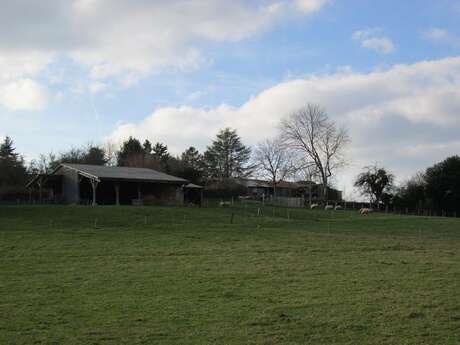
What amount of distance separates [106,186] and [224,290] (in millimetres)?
44160

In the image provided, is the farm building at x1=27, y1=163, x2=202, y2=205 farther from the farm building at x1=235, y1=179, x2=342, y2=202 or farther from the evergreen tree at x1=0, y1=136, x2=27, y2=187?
the farm building at x1=235, y1=179, x2=342, y2=202

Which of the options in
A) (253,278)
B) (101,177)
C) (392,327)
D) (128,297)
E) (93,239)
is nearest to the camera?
(392,327)

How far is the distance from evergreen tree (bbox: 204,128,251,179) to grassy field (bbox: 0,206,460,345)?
7461cm

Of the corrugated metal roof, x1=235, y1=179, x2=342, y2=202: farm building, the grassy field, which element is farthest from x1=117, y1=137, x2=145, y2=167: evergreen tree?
the grassy field

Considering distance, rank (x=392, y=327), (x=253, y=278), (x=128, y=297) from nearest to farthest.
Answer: (x=392, y=327)
(x=128, y=297)
(x=253, y=278)

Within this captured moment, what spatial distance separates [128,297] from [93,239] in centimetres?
1433

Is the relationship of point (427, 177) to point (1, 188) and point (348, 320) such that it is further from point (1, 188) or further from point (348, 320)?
point (348, 320)

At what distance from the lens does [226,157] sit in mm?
103438

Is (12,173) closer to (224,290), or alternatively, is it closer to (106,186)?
(106,186)

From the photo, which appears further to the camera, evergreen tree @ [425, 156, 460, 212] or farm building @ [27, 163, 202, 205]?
evergreen tree @ [425, 156, 460, 212]

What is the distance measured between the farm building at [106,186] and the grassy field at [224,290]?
1005 inches

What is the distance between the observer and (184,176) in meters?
74.8

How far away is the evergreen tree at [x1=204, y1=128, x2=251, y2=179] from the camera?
102 meters

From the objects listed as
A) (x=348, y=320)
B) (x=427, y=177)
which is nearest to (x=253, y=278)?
(x=348, y=320)
